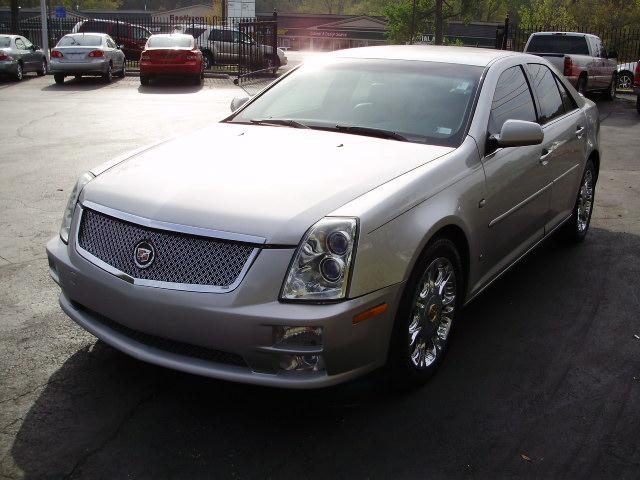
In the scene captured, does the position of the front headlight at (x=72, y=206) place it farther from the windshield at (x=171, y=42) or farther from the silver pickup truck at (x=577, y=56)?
the windshield at (x=171, y=42)

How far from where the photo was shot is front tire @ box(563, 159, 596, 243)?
643cm

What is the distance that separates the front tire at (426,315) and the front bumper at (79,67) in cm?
1920

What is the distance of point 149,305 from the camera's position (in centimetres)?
333

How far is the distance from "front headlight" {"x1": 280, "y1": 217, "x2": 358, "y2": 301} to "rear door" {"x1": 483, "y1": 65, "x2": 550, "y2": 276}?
131cm

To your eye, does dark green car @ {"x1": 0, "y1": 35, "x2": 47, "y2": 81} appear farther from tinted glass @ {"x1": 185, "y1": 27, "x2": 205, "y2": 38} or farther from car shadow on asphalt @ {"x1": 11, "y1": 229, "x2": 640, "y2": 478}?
car shadow on asphalt @ {"x1": 11, "y1": 229, "x2": 640, "y2": 478}

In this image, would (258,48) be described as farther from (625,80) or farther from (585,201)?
(585,201)

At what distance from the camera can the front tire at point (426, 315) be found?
3604 millimetres

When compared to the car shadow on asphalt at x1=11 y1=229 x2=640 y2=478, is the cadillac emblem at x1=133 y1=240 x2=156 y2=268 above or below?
above

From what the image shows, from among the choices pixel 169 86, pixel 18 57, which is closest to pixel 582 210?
pixel 169 86

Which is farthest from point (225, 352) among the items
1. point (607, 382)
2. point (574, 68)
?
point (574, 68)

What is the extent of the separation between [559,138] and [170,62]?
59.1 feet

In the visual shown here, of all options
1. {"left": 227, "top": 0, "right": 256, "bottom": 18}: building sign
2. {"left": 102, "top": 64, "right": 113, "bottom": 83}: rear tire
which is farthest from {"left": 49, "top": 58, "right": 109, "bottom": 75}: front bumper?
{"left": 227, "top": 0, "right": 256, "bottom": 18}: building sign

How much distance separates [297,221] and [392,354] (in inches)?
31.5

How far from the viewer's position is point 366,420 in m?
3.62
